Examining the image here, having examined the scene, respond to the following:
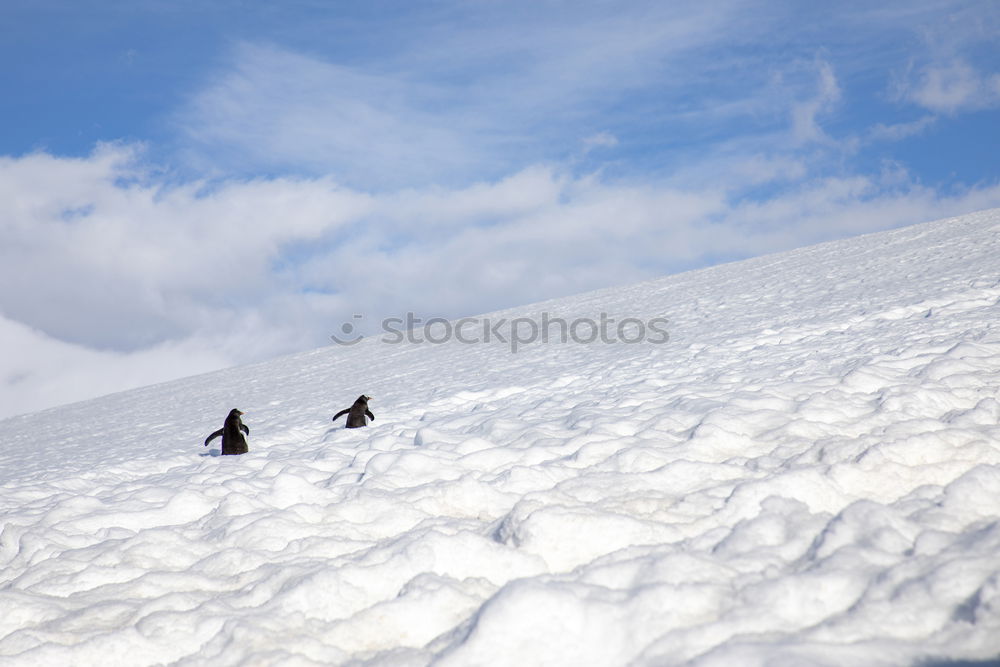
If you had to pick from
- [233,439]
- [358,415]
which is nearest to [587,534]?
[358,415]

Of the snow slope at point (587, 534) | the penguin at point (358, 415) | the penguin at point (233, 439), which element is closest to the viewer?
the snow slope at point (587, 534)

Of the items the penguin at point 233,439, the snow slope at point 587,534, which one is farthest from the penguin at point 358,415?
the penguin at point 233,439

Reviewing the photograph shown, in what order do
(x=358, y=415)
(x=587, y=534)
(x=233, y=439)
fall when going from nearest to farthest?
(x=587, y=534) → (x=233, y=439) → (x=358, y=415)

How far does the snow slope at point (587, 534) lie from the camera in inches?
113

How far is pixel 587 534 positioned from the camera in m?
3.84

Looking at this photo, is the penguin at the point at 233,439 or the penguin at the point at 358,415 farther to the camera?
the penguin at the point at 358,415

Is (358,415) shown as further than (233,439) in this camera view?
Yes

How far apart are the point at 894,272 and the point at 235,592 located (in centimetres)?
1597

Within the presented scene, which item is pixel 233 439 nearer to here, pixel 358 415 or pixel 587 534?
pixel 358 415

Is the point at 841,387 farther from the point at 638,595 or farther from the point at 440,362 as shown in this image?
the point at 440,362

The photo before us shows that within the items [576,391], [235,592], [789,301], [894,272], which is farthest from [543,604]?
[894,272]

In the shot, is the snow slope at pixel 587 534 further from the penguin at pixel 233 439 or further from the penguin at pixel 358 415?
the penguin at pixel 358 415

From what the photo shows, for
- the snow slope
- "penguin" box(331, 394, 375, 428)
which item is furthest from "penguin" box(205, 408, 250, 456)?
"penguin" box(331, 394, 375, 428)

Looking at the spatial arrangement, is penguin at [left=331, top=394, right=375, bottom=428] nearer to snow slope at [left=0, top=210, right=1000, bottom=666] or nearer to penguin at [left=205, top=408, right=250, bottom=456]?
snow slope at [left=0, top=210, right=1000, bottom=666]
